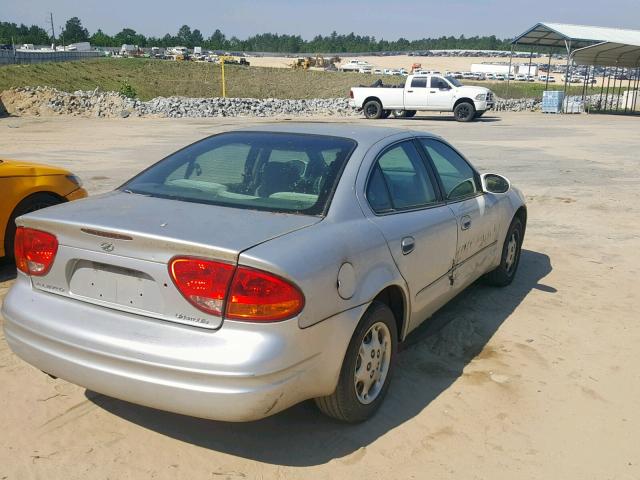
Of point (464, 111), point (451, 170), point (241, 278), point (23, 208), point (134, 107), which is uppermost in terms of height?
point (451, 170)

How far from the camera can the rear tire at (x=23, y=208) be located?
5704mm

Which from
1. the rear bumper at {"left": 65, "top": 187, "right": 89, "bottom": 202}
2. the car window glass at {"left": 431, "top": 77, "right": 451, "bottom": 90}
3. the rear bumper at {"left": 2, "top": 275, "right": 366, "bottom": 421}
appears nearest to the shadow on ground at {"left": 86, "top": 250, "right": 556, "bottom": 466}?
the rear bumper at {"left": 2, "top": 275, "right": 366, "bottom": 421}

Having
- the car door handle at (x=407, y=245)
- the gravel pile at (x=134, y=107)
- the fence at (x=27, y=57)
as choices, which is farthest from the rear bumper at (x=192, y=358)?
the fence at (x=27, y=57)

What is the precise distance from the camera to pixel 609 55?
119 feet

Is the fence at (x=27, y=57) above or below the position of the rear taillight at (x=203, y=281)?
above

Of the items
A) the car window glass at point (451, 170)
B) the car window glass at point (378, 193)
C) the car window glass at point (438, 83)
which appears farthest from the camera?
the car window glass at point (438, 83)

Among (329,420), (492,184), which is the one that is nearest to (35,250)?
(329,420)

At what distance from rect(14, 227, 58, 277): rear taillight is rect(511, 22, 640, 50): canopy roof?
33.3 metres

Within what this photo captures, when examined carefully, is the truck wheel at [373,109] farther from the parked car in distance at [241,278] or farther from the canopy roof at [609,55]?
the parked car in distance at [241,278]

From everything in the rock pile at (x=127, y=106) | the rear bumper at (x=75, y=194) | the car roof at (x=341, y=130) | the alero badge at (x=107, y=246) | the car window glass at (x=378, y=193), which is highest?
the car roof at (x=341, y=130)

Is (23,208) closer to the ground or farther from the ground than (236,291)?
closer to the ground

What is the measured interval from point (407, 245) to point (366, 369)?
76 centimetres

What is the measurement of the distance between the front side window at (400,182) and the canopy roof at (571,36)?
103 ft

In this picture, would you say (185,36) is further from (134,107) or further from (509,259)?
(509,259)
